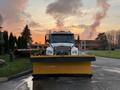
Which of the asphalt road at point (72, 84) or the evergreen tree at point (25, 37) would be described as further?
the evergreen tree at point (25, 37)

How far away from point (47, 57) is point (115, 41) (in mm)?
163519

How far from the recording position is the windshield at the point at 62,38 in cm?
2464

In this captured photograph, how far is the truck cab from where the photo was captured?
2350 cm

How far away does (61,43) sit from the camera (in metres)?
24.2

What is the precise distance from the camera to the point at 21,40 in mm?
66000

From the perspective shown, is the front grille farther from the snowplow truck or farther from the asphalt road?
the asphalt road

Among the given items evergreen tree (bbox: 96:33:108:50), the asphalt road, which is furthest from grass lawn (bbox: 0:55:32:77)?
evergreen tree (bbox: 96:33:108:50)

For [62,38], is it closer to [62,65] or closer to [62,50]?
[62,50]

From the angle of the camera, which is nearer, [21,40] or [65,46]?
[65,46]

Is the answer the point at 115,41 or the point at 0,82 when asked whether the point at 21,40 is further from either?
the point at 115,41

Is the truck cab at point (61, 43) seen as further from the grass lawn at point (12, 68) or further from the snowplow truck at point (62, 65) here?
the grass lawn at point (12, 68)

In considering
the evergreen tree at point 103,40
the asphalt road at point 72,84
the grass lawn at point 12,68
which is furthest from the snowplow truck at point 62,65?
the evergreen tree at point 103,40

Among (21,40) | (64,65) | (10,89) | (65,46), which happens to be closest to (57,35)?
(65,46)

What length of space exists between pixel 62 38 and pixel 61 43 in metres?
0.73
